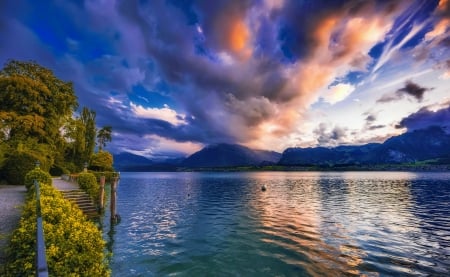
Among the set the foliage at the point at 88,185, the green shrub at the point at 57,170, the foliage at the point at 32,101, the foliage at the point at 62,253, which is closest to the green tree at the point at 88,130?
the green shrub at the point at 57,170

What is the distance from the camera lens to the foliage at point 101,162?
75.6 meters

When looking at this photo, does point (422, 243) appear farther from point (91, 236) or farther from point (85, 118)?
point (85, 118)

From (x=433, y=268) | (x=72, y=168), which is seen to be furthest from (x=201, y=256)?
(x=72, y=168)

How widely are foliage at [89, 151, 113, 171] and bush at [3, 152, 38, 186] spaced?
40.1m

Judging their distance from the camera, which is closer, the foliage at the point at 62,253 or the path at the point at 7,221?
the foliage at the point at 62,253

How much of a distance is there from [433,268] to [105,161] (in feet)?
265

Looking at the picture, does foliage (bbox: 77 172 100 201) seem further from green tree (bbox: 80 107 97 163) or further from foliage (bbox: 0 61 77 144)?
green tree (bbox: 80 107 97 163)

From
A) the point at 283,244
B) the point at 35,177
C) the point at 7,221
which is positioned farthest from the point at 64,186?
the point at 283,244

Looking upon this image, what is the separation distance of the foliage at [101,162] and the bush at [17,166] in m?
40.1

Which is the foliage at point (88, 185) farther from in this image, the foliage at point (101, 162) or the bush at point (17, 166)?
the foliage at point (101, 162)

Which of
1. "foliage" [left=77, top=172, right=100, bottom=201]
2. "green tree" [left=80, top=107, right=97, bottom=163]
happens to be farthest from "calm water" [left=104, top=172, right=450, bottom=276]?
"green tree" [left=80, top=107, right=97, bottom=163]

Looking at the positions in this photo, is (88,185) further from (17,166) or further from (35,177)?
(17,166)

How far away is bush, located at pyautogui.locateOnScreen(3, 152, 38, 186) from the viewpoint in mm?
33900

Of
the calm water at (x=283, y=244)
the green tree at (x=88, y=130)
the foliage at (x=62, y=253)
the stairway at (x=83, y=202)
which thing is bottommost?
the calm water at (x=283, y=244)
